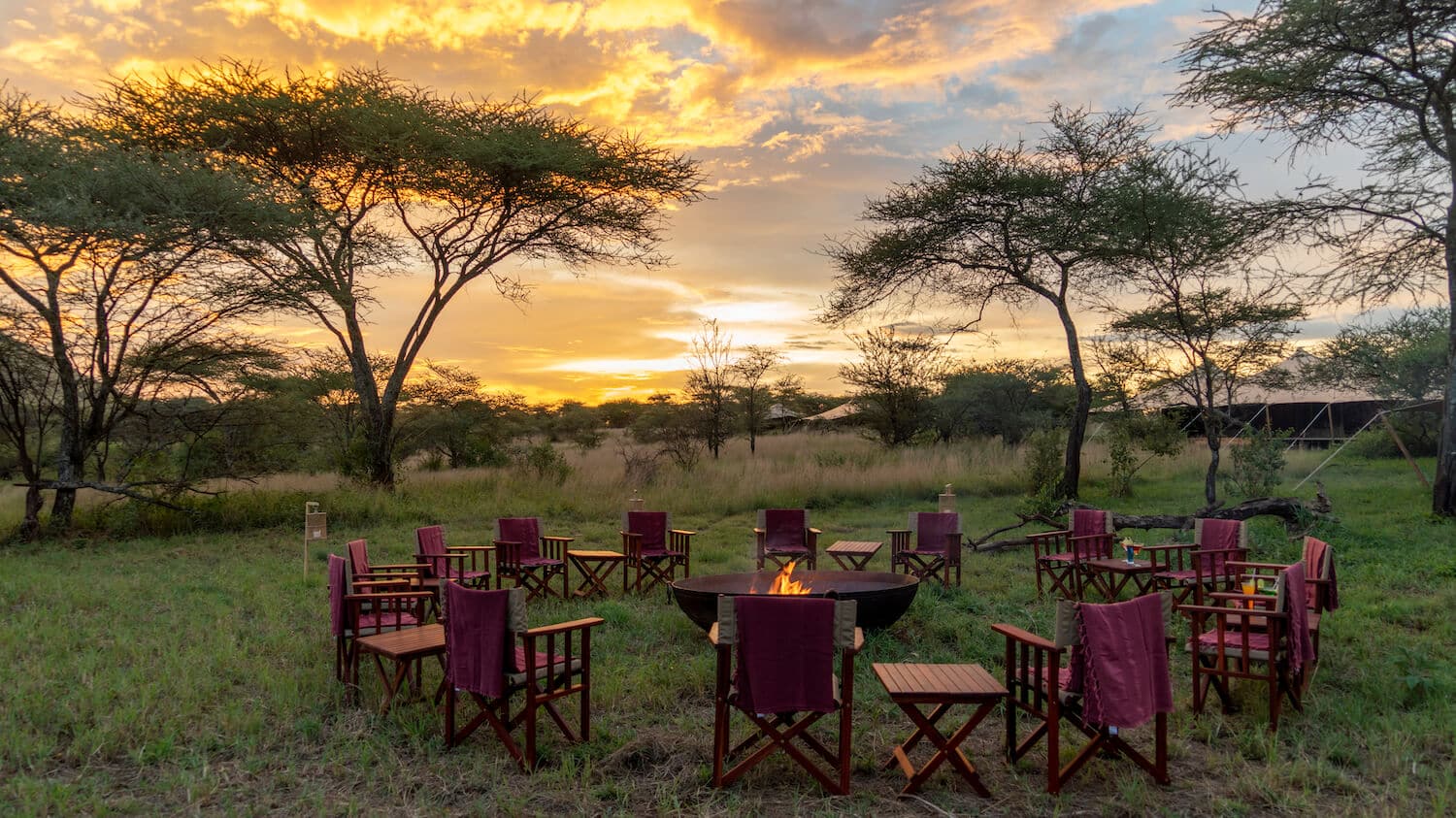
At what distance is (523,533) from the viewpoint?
698 centimetres

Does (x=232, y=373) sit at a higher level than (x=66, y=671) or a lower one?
higher

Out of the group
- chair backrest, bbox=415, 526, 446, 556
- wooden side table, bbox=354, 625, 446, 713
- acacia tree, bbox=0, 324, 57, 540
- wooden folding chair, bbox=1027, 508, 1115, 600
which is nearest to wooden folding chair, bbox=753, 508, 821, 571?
wooden folding chair, bbox=1027, 508, 1115, 600

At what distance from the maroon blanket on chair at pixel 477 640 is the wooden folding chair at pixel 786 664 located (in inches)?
34.7

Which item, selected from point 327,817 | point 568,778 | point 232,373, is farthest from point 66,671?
point 232,373

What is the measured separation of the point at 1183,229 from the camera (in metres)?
11.2

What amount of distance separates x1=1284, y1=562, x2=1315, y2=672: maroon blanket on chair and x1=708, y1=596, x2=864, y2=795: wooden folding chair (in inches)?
77.4

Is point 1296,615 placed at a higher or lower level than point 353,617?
higher

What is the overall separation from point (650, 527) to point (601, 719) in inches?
142

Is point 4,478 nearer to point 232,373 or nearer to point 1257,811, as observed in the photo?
point 232,373

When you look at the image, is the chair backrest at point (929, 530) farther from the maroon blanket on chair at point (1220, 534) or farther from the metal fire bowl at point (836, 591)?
the maroon blanket on chair at point (1220, 534)

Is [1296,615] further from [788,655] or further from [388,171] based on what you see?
[388,171]

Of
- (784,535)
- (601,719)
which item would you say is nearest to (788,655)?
(601,719)

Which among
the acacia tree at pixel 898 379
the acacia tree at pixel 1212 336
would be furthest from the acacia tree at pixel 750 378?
the acacia tree at pixel 1212 336

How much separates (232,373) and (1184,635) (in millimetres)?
11332
